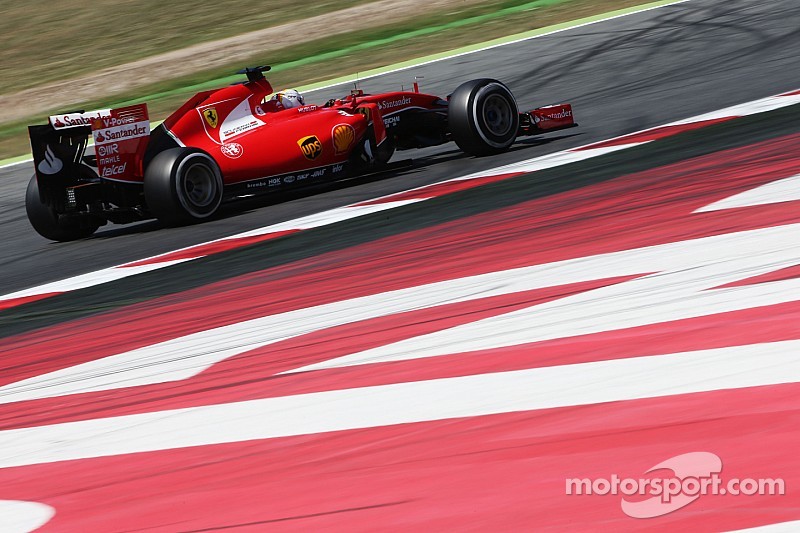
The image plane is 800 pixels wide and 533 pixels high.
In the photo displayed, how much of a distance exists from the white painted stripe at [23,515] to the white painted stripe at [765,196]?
11.4 feet

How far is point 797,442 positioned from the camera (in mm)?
2447

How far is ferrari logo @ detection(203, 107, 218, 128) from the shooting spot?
10000mm

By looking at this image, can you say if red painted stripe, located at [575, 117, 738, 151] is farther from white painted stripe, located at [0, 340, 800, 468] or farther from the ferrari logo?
white painted stripe, located at [0, 340, 800, 468]

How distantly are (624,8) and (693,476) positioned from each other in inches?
763

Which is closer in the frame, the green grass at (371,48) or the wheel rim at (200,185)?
the wheel rim at (200,185)

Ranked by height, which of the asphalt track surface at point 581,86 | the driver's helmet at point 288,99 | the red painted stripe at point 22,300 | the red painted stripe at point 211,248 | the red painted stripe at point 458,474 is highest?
the driver's helmet at point 288,99

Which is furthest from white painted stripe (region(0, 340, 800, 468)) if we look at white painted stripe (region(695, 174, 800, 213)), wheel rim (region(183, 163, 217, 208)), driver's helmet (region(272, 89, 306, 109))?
driver's helmet (region(272, 89, 306, 109))

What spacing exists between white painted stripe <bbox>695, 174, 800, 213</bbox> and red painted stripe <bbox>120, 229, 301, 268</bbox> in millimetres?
3249

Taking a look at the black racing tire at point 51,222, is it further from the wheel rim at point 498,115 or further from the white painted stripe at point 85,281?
the wheel rim at point 498,115

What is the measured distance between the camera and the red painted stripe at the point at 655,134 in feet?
29.9

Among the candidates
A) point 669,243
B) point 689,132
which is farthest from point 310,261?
point 689,132

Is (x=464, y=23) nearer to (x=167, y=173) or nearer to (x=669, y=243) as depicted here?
(x=167, y=173)

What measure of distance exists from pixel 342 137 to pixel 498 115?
4.43 feet

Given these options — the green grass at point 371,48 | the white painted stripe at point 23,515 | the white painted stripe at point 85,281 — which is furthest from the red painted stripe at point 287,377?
the green grass at point 371,48
